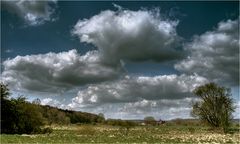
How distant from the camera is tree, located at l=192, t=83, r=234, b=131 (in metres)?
68.4

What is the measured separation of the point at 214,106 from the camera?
6925 centimetres

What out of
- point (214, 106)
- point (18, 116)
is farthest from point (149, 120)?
point (18, 116)

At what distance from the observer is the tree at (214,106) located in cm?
6838

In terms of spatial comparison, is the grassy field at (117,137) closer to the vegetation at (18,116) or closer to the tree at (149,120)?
the vegetation at (18,116)

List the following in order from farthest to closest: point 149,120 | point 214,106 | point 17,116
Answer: point 149,120, point 214,106, point 17,116

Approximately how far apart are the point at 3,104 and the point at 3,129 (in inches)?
119

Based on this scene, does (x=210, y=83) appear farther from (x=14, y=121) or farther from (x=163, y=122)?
(x=163, y=122)

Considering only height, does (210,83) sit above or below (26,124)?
above

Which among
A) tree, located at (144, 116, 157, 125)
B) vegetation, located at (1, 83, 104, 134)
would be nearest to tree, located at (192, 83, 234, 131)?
vegetation, located at (1, 83, 104, 134)

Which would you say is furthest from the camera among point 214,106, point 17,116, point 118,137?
point 214,106

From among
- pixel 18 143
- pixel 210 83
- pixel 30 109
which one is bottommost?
pixel 18 143

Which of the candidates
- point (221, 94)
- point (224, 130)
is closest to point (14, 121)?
point (224, 130)

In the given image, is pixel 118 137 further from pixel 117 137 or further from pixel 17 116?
pixel 17 116

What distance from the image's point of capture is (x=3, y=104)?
50219mm
